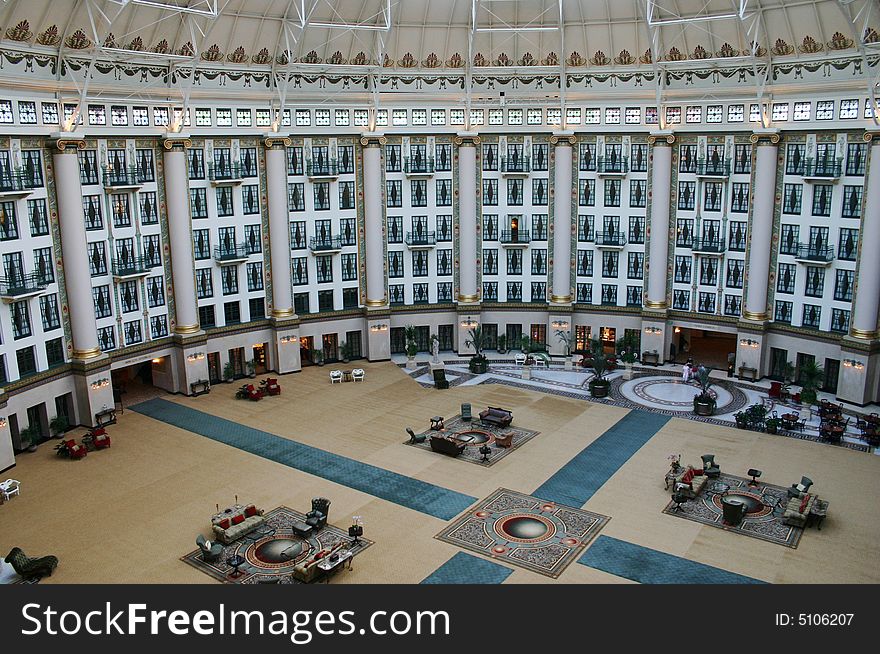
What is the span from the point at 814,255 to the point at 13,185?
42.3 m

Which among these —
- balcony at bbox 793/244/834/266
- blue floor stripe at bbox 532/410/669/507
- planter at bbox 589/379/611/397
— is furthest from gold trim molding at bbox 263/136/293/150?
balcony at bbox 793/244/834/266

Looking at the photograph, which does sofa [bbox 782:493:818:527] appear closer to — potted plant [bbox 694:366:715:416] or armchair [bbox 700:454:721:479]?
armchair [bbox 700:454:721:479]

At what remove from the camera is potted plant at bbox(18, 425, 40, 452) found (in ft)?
128

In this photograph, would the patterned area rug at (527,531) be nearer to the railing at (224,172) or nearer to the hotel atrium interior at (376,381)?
the hotel atrium interior at (376,381)

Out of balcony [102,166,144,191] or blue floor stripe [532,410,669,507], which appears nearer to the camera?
blue floor stripe [532,410,669,507]

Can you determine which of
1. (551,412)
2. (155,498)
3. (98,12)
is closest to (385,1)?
(98,12)

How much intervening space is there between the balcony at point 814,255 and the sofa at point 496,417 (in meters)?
19.5

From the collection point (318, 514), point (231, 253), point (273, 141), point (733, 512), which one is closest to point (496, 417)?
point (318, 514)

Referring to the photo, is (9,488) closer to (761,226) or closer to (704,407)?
(704,407)

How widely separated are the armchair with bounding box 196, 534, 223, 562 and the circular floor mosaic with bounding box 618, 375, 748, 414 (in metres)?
25.5

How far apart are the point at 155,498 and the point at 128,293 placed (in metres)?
15.6

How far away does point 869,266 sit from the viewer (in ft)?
143

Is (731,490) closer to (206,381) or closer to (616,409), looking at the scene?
(616,409)

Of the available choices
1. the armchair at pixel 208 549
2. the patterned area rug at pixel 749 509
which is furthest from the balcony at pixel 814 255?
the armchair at pixel 208 549
